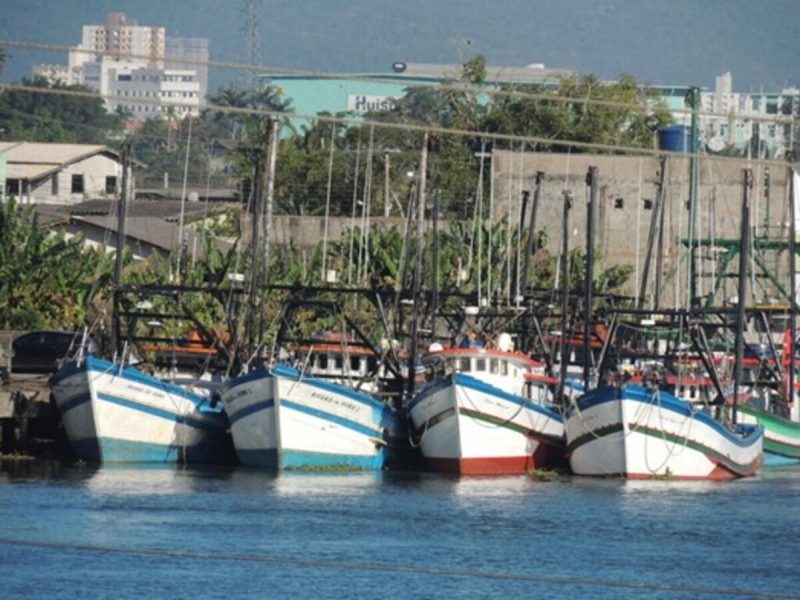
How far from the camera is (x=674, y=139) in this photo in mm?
92875

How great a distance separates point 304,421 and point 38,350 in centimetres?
1200

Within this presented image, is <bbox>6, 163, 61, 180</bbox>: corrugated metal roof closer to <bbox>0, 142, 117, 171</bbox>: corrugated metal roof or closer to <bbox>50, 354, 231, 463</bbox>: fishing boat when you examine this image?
<bbox>0, 142, 117, 171</bbox>: corrugated metal roof

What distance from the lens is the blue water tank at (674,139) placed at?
304 ft

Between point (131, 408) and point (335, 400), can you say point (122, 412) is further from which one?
point (335, 400)

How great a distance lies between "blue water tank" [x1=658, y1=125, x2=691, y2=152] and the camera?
92562 mm

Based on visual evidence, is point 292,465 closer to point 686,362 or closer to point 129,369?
point 129,369

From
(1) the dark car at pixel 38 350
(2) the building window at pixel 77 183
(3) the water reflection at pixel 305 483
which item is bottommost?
(3) the water reflection at pixel 305 483

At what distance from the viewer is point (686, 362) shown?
62.9 meters

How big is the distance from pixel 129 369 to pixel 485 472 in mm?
9112

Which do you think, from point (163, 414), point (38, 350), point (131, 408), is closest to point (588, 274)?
point (163, 414)

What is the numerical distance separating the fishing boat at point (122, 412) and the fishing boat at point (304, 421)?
1.46 m

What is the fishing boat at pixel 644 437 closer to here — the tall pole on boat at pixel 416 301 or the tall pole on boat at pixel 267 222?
the tall pole on boat at pixel 416 301

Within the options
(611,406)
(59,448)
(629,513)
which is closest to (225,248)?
(59,448)

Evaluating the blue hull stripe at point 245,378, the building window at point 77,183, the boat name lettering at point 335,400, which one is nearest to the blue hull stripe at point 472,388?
the boat name lettering at point 335,400
